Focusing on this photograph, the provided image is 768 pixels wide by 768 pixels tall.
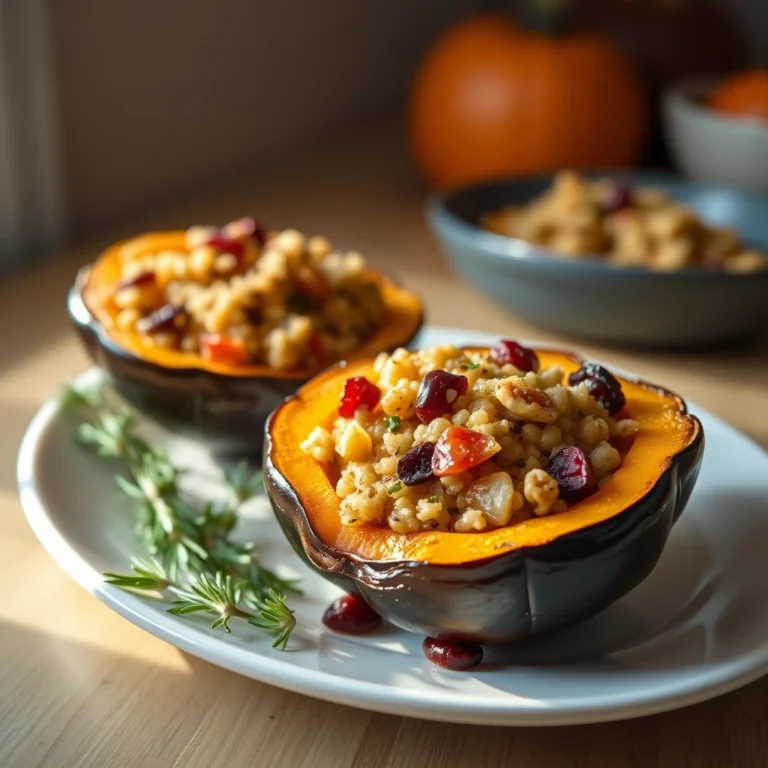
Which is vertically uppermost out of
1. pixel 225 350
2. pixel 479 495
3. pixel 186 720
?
pixel 479 495

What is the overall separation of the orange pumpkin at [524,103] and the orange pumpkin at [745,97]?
281 millimetres

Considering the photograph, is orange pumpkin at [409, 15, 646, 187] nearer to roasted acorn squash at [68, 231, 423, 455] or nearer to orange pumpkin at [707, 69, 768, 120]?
orange pumpkin at [707, 69, 768, 120]

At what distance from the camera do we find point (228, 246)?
5.51 ft

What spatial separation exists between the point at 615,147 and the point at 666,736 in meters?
2.16

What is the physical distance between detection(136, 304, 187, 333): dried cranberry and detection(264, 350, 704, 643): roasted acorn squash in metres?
0.44

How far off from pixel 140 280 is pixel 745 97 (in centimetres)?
175

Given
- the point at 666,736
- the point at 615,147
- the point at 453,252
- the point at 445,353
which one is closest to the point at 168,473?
the point at 445,353

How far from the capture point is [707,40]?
326 centimetres

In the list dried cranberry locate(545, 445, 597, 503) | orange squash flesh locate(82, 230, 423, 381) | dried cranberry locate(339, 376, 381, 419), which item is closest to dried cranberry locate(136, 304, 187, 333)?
orange squash flesh locate(82, 230, 423, 381)

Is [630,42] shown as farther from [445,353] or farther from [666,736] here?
[666,736]

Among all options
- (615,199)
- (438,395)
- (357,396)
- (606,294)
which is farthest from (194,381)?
(615,199)

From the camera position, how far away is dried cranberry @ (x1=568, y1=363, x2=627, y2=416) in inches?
48.9

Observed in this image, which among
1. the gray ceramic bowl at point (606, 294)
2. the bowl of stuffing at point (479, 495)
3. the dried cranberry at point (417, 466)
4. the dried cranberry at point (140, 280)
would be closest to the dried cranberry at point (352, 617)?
the bowl of stuffing at point (479, 495)

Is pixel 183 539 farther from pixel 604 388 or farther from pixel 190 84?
pixel 190 84
